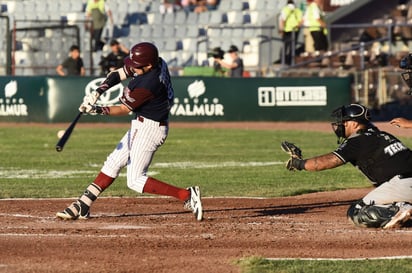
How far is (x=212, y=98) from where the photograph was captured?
2944 cm

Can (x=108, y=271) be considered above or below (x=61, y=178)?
above

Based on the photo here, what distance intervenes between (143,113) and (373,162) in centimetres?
239

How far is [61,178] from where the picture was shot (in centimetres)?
1720

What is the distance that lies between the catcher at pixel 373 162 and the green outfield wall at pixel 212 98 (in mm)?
18416

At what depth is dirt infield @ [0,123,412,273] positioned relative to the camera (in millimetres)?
8727

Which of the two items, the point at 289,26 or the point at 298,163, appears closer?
the point at 298,163

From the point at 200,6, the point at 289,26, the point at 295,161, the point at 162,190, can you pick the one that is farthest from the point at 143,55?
the point at 200,6

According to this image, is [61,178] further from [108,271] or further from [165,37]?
[165,37]

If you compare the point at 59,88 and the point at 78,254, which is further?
the point at 59,88

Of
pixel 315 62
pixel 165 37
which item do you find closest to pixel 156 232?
pixel 315 62

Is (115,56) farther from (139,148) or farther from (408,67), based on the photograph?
(139,148)

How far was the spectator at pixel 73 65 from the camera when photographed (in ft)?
99.3

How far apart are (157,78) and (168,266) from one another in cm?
307

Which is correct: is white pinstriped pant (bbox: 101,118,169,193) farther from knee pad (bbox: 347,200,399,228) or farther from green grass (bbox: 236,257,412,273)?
green grass (bbox: 236,257,412,273)
